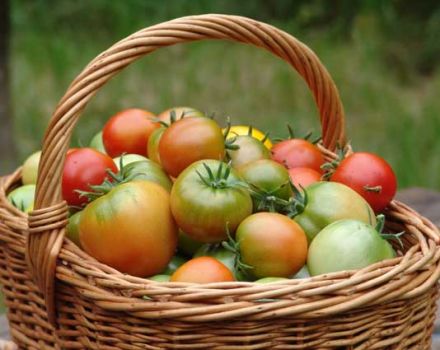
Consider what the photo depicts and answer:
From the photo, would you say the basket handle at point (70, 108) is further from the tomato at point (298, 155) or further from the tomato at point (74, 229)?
the tomato at point (298, 155)

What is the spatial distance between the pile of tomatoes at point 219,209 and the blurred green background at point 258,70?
211 cm

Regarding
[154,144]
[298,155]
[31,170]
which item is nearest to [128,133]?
[154,144]

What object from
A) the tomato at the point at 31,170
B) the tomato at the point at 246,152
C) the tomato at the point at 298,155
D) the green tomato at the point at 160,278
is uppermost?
the tomato at the point at 246,152

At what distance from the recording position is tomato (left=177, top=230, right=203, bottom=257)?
1.59 metres

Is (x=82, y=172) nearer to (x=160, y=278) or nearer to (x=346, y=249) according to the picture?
(x=160, y=278)

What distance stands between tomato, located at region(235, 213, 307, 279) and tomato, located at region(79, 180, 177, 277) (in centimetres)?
13

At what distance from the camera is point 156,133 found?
1759 millimetres

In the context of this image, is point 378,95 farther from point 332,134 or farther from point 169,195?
point 169,195

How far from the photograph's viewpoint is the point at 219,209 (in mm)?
1456

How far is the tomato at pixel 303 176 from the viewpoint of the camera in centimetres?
167

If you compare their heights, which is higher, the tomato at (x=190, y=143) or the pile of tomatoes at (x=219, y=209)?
the tomato at (x=190, y=143)

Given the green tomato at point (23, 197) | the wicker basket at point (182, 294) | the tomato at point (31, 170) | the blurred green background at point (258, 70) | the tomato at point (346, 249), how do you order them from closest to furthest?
the wicker basket at point (182, 294) → the tomato at point (346, 249) → the green tomato at point (23, 197) → the tomato at point (31, 170) → the blurred green background at point (258, 70)

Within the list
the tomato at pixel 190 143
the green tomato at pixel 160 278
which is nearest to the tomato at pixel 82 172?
the tomato at pixel 190 143

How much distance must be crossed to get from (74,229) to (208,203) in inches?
9.8
